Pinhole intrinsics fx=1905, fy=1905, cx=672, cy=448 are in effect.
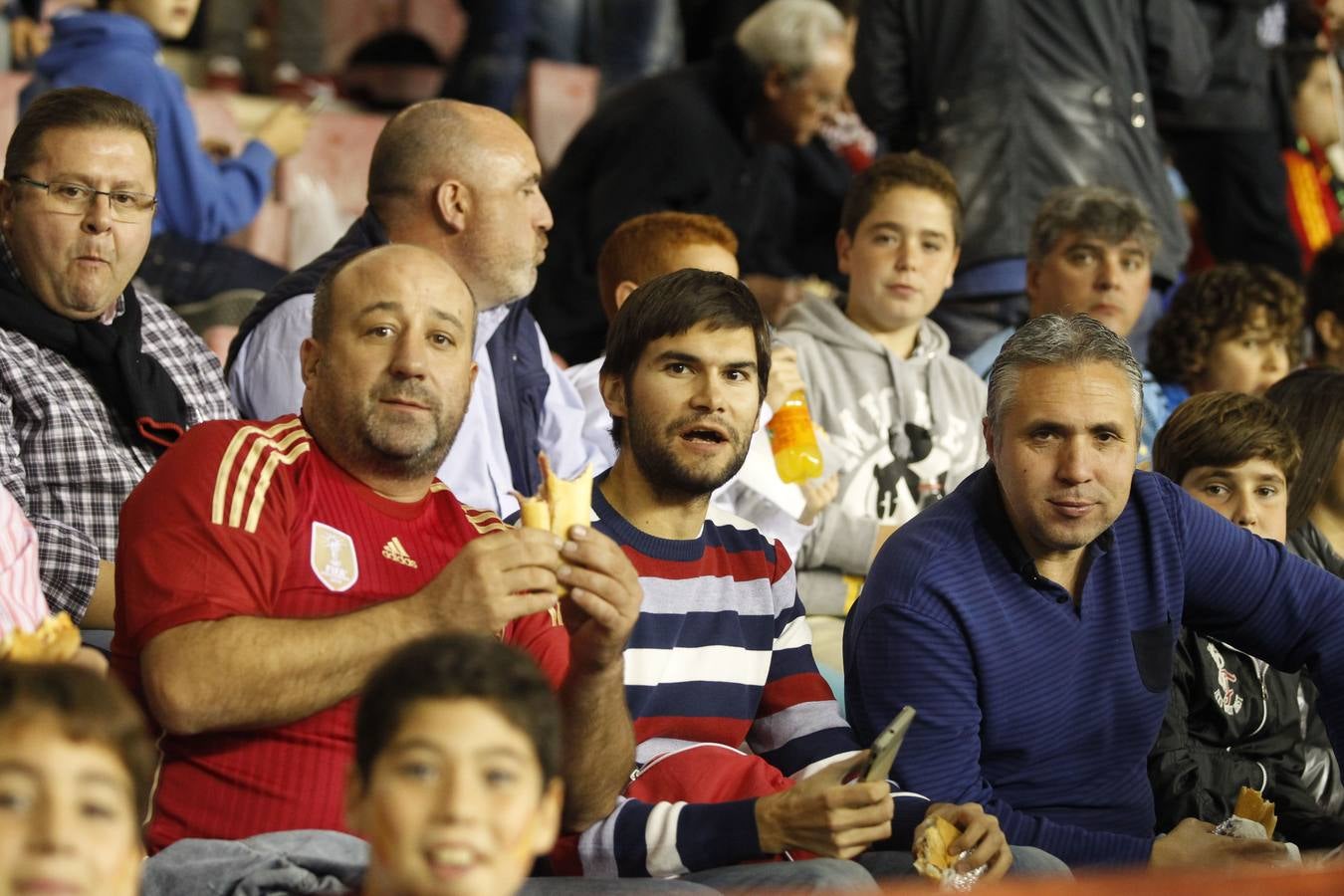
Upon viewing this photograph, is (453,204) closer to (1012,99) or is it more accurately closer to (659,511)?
(659,511)

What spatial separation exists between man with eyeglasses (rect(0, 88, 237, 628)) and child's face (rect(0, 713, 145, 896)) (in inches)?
60.5

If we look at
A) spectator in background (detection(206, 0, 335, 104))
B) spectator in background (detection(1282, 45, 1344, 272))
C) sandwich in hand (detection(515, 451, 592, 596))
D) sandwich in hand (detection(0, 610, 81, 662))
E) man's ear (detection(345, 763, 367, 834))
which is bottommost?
man's ear (detection(345, 763, 367, 834))

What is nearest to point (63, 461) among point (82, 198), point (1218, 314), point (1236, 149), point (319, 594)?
point (82, 198)

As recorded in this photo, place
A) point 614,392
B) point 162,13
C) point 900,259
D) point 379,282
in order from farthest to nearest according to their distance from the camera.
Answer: point 162,13
point 900,259
point 614,392
point 379,282

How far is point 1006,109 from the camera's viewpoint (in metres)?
5.41

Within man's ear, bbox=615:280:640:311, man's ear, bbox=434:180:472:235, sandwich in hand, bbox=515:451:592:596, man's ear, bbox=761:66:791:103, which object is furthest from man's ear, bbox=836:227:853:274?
sandwich in hand, bbox=515:451:592:596

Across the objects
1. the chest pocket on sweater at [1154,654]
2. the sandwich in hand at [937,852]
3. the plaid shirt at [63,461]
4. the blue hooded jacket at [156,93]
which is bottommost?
the sandwich in hand at [937,852]

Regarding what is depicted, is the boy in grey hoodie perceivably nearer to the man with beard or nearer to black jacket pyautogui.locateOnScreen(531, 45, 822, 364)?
black jacket pyautogui.locateOnScreen(531, 45, 822, 364)

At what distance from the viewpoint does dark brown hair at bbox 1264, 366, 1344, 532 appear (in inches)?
163

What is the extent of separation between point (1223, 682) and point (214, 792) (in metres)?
1.97

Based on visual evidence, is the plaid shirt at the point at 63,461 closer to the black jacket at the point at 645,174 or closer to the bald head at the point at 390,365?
the bald head at the point at 390,365

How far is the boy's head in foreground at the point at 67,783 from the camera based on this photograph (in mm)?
1659

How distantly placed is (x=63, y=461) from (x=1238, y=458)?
7.38 ft

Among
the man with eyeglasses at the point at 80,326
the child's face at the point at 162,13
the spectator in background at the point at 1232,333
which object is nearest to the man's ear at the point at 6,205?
the man with eyeglasses at the point at 80,326
